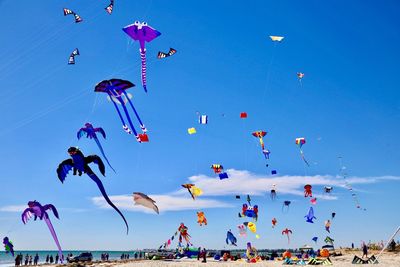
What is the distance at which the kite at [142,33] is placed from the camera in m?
14.2

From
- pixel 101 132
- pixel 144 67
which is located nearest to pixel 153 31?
pixel 144 67

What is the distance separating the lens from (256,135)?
28766 millimetres

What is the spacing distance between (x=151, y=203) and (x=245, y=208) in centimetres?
2026

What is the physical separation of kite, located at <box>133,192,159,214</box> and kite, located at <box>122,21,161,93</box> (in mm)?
6318

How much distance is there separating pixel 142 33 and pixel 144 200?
7.87 m

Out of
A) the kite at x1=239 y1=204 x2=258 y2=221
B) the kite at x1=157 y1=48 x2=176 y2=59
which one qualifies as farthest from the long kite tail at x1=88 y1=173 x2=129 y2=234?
the kite at x1=239 y1=204 x2=258 y2=221

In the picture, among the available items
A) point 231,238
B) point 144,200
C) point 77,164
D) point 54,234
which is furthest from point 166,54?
point 231,238

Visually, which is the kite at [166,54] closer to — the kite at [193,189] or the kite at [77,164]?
the kite at [77,164]

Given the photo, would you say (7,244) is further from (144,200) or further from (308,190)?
(308,190)

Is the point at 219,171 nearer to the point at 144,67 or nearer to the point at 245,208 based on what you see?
the point at 245,208

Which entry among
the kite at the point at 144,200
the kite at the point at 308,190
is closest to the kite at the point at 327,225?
the kite at the point at 308,190

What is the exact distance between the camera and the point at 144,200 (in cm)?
1747

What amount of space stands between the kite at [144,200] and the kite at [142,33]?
20.7 feet

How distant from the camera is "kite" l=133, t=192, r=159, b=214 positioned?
17.3 metres
